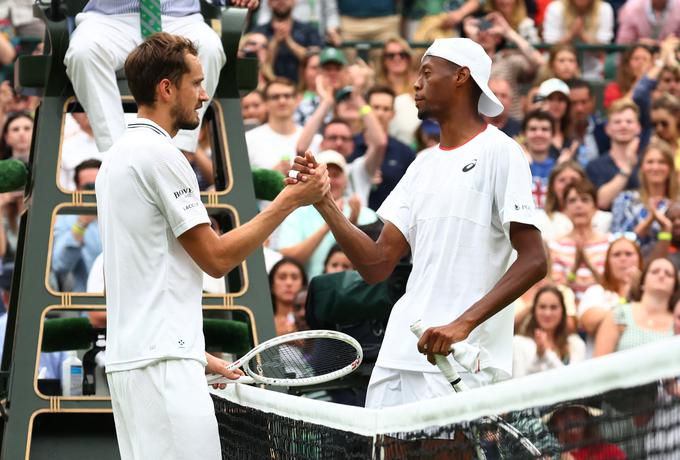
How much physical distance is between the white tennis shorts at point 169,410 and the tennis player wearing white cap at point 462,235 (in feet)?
2.66

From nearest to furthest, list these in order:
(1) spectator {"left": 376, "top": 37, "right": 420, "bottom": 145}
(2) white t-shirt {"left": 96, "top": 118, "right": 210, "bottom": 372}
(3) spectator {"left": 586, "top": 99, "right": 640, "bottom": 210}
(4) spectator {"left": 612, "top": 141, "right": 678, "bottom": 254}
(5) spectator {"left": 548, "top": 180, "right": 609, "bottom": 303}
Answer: (2) white t-shirt {"left": 96, "top": 118, "right": 210, "bottom": 372}, (5) spectator {"left": 548, "top": 180, "right": 609, "bottom": 303}, (4) spectator {"left": 612, "top": 141, "right": 678, "bottom": 254}, (3) spectator {"left": 586, "top": 99, "right": 640, "bottom": 210}, (1) spectator {"left": 376, "top": 37, "right": 420, "bottom": 145}

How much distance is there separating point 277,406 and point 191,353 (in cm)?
53

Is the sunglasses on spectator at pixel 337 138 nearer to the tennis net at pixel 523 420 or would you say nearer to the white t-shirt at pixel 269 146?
the white t-shirt at pixel 269 146

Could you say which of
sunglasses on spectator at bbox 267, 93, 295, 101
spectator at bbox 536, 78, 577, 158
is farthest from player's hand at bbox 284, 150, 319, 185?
spectator at bbox 536, 78, 577, 158

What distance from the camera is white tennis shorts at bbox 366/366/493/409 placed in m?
5.54

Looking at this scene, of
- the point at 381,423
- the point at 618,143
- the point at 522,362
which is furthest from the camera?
the point at 618,143

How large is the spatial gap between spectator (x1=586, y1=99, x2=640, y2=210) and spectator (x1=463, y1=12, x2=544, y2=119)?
1.15 m

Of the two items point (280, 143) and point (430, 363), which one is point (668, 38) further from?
point (430, 363)

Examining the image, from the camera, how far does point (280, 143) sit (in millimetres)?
11906

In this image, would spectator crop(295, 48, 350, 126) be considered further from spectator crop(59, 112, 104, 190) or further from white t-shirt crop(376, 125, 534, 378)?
white t-shirt crop(376, 125, 534, 378)

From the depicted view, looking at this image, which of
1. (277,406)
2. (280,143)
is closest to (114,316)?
(277,406)

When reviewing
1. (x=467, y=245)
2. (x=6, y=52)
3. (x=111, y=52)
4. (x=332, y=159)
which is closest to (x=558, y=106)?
(x=332, y=159)

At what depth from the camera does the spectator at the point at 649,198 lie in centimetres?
1172

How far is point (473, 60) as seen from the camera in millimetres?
5770
